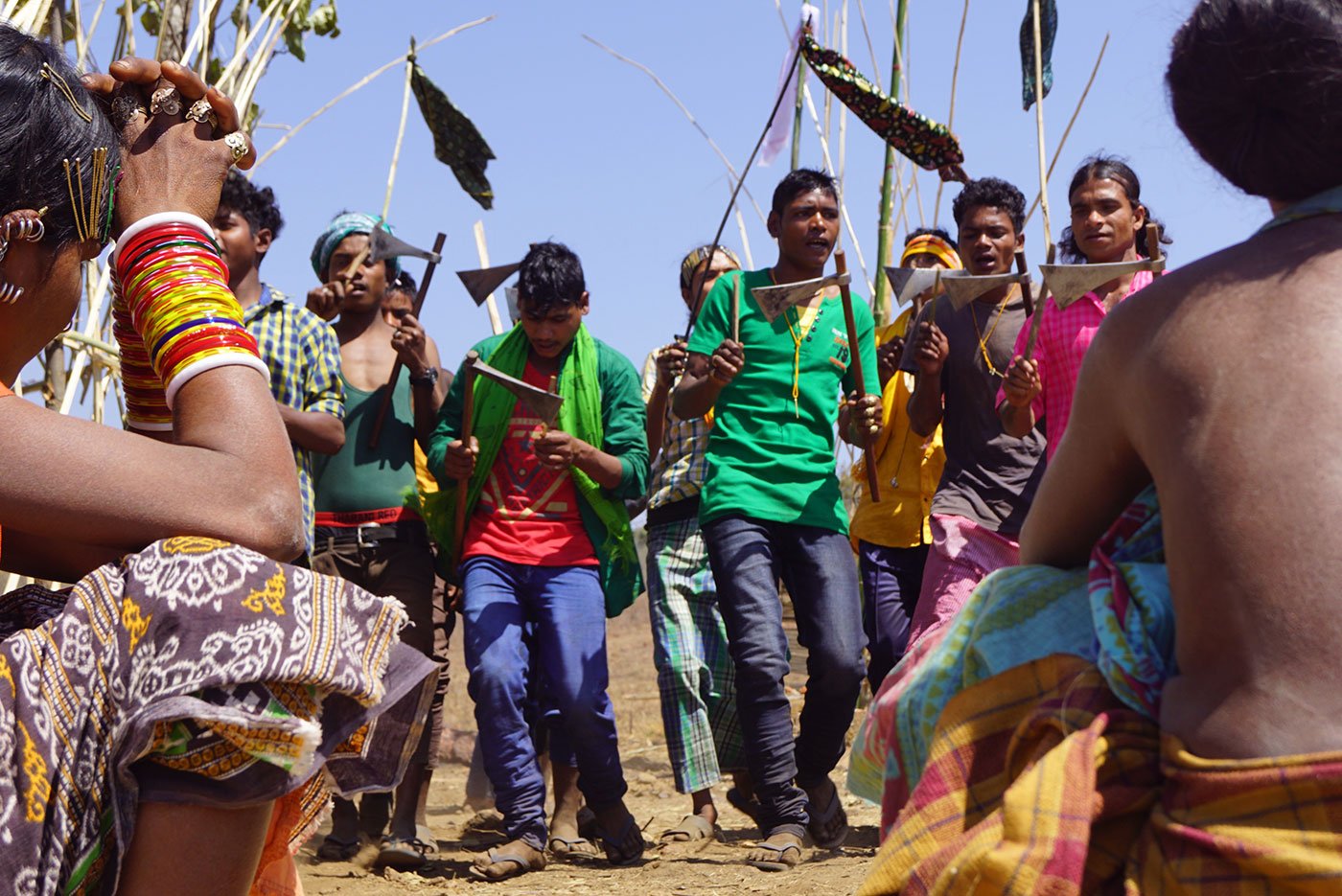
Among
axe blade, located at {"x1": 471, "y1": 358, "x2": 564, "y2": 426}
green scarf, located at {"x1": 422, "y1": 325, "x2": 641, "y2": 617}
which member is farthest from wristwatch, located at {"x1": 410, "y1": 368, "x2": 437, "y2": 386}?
axe blade, located at {"x1": 471, "y1": 358, "x2": 564, "y2": 426}

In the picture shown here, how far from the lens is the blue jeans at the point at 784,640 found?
4594 millimetres

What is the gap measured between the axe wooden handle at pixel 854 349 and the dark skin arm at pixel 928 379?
0.17 m

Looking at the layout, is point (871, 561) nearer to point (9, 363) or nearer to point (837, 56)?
point (837, 56)

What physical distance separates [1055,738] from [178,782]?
0.92 meters

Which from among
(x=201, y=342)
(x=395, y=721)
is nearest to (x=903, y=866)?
(x=395, y=721)

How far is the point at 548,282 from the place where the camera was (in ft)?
16.5

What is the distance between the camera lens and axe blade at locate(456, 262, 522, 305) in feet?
17.5

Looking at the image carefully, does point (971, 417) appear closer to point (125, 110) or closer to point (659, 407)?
point (659, 407)

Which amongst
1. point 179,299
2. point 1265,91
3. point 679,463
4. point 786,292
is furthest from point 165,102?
point 679,463

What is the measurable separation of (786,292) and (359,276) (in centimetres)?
163

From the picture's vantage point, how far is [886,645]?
495 cm

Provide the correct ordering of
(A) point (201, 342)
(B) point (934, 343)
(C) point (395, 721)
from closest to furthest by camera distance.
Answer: (A) point (201, 342)
(C) point (395, 721)
(B) point (934, 343)

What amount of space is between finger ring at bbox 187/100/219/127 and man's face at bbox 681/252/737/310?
4071mm

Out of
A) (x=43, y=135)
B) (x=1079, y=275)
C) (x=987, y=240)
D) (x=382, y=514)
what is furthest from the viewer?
(x=987, y=240)
